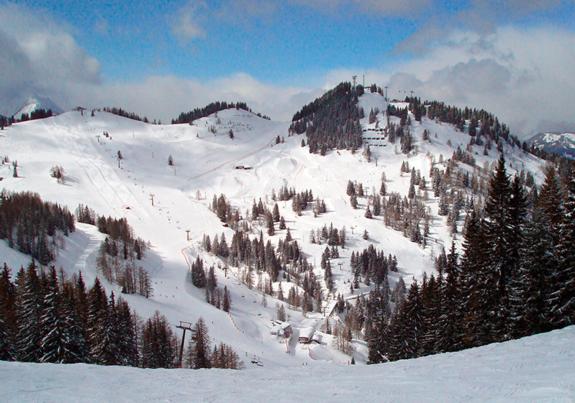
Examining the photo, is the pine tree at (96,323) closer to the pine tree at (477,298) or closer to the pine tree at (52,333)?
the pine tree at (52,333)

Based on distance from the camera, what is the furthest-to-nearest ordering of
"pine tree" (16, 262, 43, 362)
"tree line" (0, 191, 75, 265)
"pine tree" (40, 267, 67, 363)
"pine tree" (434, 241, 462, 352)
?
"tree line" (0, 191, 75, 265) < "pine tree" (16, 262, 43, 362) < "pine tree" (40, 267, 67, 363) < "pine tree" (434, 241, 462, 352)

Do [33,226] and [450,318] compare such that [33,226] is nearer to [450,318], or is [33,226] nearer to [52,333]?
[52,333]

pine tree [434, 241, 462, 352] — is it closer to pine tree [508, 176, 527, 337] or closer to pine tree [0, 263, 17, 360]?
pine tree [508, 176, 527, 337]

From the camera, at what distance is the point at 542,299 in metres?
29.2

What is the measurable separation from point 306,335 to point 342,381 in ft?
319

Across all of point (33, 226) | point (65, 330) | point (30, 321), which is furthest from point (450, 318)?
point (33, 226)

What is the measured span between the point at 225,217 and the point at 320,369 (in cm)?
17727

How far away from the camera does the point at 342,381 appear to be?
683 inches

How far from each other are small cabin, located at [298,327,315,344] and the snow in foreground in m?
92.4

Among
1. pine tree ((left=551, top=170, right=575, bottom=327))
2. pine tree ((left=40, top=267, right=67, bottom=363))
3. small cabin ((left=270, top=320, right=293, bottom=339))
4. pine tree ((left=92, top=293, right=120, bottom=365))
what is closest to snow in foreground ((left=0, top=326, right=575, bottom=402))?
pine tree ((left=551, top=170, right=575, bottom=327))

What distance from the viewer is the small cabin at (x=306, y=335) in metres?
109

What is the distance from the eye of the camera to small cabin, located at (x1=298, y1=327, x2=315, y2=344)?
10919 cm

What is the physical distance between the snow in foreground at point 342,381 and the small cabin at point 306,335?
92383mm

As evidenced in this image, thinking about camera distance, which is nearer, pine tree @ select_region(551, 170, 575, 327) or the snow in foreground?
the snow in foreground
